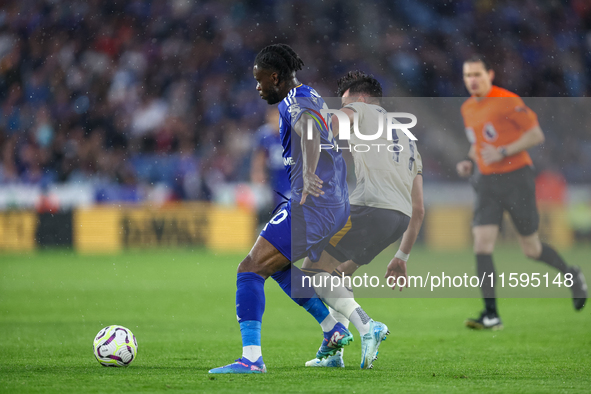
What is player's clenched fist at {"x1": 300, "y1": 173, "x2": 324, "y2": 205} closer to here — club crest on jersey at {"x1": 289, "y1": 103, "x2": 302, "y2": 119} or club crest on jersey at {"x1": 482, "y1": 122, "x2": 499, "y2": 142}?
club crest on jersey at {"x1": 289, "y1": 103, "x2": 302, "y2": 119}

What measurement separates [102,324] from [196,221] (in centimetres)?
732

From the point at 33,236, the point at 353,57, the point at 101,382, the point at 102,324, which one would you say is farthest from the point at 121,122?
the point at 101,382

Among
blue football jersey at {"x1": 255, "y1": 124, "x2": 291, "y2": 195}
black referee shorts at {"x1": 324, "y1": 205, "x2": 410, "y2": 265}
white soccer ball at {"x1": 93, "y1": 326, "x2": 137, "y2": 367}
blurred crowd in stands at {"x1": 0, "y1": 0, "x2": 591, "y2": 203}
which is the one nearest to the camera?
white soccer ball at {"x1": 93, "y1": 326, "x2": 137, "y2": 367}

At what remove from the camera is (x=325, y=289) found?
423 cm

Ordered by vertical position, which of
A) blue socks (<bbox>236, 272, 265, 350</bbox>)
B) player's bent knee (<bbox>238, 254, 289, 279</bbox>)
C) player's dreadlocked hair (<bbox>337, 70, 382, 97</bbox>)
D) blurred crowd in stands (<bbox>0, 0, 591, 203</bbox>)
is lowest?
blue socks (<bbox>236, 272, 265, 350</bbox>)

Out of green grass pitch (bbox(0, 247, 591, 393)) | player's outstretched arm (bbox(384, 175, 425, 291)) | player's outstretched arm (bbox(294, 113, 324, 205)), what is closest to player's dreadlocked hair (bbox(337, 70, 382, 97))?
player's outstretched arm (bbox(384, 175, 425, 291))

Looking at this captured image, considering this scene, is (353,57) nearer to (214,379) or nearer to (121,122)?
(121,122)

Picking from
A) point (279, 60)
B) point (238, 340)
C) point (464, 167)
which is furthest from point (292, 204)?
point (464, 167)

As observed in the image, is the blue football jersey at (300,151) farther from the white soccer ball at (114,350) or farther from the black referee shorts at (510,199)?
the black referee shorts at (510,199)

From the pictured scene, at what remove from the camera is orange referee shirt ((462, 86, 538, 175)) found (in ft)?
19.2

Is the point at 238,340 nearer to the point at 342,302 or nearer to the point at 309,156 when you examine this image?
the point at 342,302

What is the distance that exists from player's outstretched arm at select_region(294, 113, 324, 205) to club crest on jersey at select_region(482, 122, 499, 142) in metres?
2.46

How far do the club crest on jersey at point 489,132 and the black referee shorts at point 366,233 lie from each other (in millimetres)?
1642

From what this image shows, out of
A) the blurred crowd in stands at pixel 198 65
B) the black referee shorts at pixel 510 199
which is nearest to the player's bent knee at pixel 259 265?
the black referee shorts at pixel 510 199
